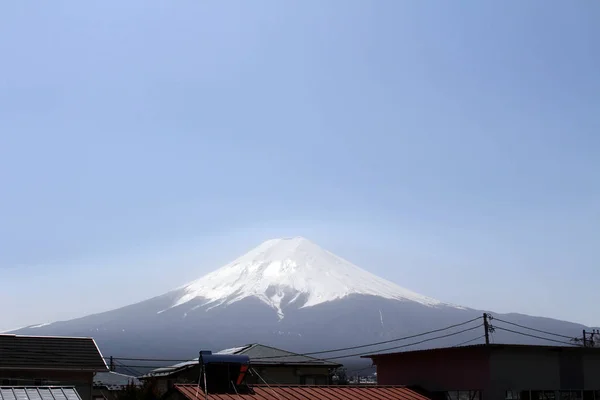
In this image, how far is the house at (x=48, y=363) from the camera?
3816 centimetres

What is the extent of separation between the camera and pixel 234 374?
88.0 feet

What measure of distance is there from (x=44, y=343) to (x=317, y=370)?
723 inches

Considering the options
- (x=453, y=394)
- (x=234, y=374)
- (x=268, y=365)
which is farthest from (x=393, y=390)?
(x=268, y=365)

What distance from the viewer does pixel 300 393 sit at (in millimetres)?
27578

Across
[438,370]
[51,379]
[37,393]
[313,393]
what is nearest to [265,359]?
[51,379]

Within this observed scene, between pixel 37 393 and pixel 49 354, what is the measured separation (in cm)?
2329

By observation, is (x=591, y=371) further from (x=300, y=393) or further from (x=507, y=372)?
(x=300, y=393)

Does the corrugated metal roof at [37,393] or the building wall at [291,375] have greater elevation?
the corrugated metal roof at [37,393]

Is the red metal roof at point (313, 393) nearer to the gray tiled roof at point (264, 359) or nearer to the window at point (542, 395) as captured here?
the window at point (542, 395)

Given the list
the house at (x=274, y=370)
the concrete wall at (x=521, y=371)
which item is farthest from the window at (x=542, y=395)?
the house at (x=274, y=370)

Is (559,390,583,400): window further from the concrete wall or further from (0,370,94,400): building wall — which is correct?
(0,370,94,400): building wall

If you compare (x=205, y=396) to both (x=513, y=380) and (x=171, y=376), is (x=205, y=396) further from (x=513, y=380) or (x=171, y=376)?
(x=171, y=376)

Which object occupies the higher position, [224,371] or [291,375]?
[224,371]

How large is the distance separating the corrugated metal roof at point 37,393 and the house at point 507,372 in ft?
56.5
